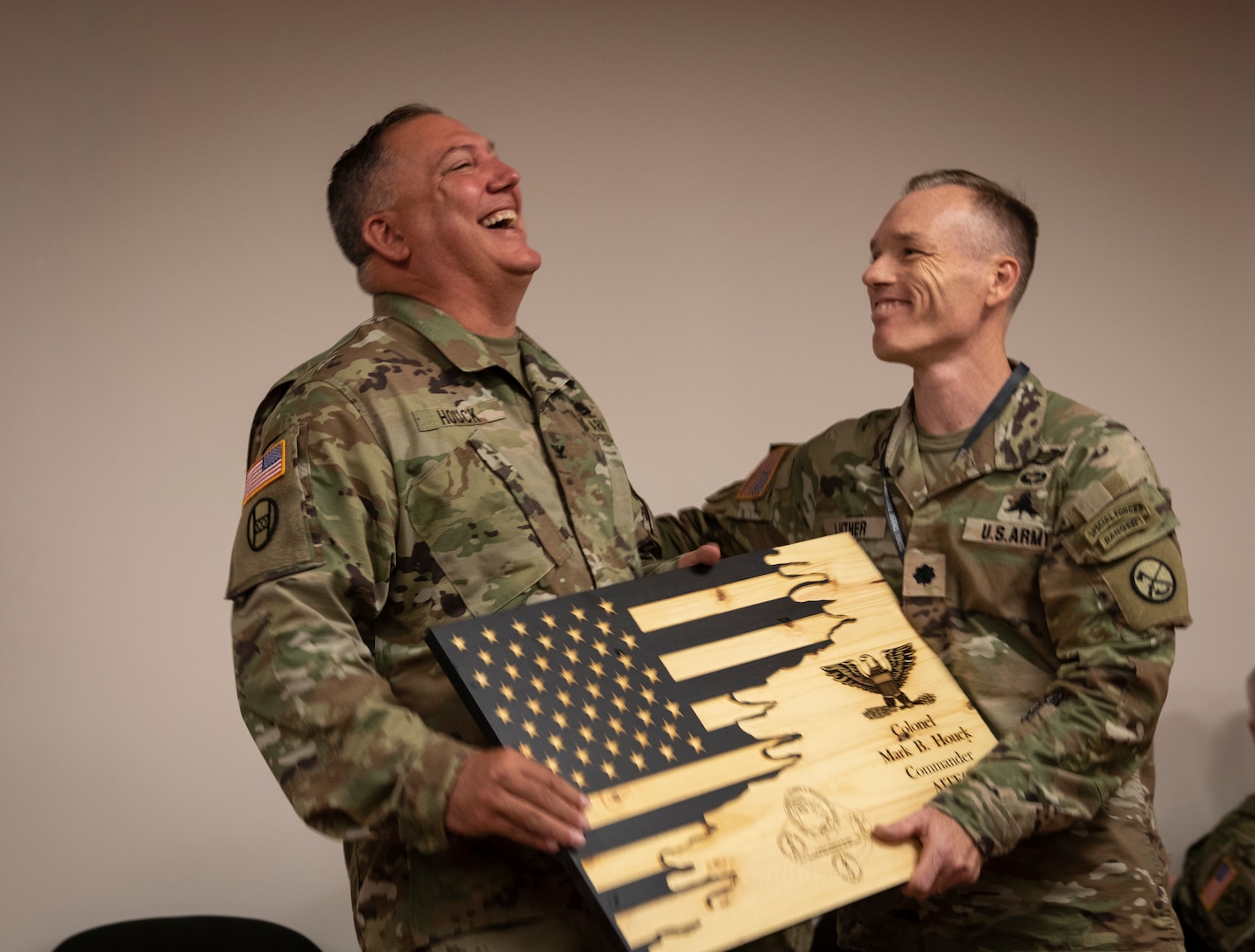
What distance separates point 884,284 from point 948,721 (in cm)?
77

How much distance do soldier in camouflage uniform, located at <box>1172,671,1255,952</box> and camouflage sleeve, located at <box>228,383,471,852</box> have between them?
2871 mm

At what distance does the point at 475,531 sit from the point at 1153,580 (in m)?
1.03

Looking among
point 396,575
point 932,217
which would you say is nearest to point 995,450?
point 932,217

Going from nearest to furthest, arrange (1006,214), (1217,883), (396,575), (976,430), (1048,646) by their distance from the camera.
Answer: (396,575)
(1048,646)
(976,430)
(1006,214)
(1217,883)

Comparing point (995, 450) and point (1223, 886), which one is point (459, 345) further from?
point (1223, 886)

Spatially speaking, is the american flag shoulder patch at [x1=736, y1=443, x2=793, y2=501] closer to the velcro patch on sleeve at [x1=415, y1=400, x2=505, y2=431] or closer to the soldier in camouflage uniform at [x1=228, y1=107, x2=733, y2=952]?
the soldier in camouflage uniform at [x1=228, y1=107, x2=733, y2=952]

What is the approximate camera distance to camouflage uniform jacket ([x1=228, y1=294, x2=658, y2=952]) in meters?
1.49

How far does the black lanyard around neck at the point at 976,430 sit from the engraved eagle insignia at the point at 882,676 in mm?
221

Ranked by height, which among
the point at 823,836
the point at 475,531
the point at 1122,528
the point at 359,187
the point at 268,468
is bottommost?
the point at 823,836

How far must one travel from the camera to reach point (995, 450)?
202 centimetres

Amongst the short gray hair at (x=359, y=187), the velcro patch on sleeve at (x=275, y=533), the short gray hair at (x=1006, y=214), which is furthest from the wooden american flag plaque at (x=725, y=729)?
the short gray hair at (x=359, y=187)

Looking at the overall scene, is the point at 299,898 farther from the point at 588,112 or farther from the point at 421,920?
the point at 588,112

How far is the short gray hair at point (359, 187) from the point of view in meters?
2.11

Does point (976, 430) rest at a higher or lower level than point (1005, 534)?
higher
